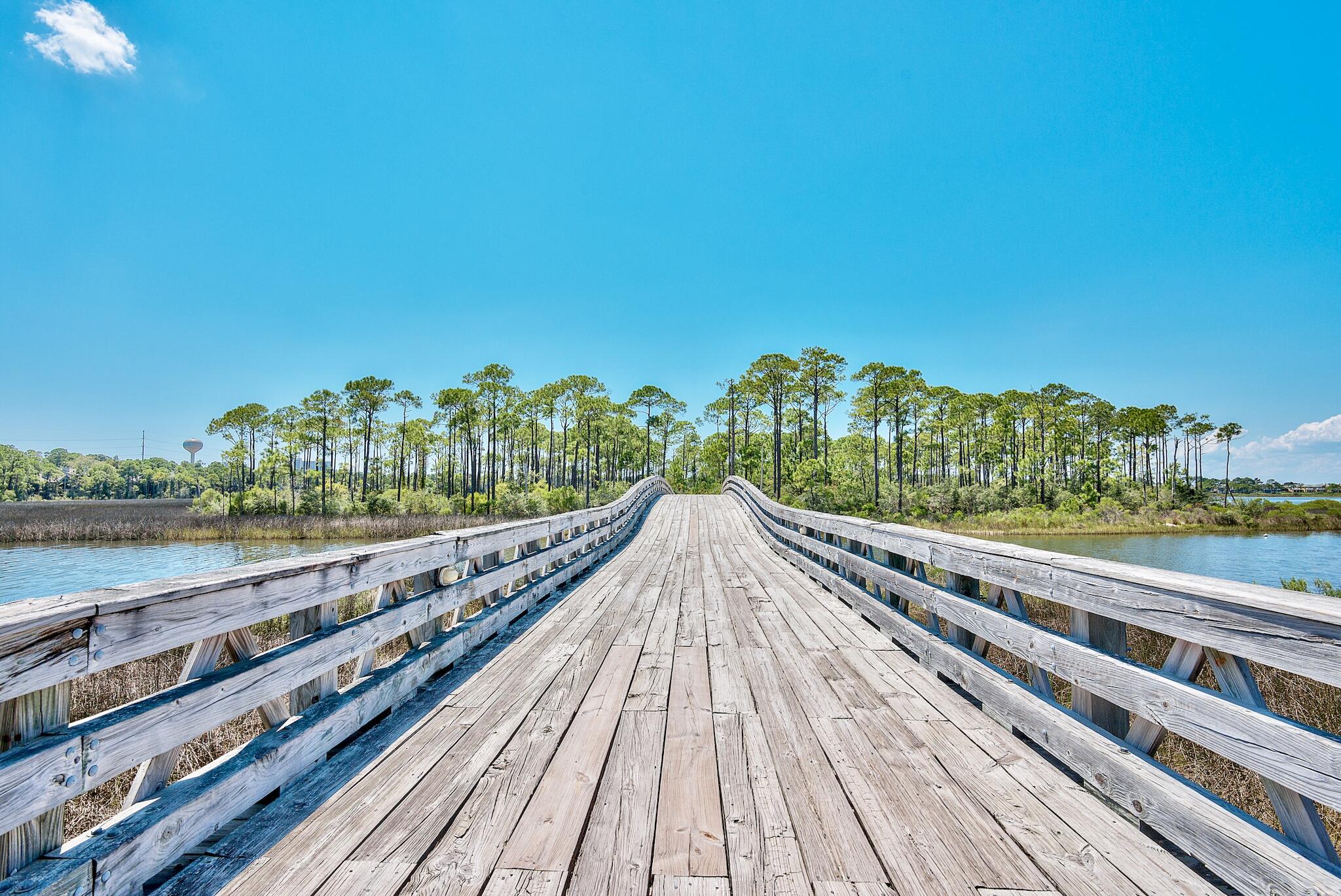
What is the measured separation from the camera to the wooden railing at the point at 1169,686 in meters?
1.53

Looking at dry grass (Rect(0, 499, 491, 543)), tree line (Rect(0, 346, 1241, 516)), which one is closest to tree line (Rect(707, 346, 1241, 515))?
tree line (Rect(0, 346, 1241, 516))

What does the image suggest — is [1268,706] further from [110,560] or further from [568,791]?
[110,560]

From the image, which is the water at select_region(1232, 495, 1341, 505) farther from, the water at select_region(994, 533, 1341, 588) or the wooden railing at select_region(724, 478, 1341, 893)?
the wooden railing at select_region(724, 478, 1341, 893)

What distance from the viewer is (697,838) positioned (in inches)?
77.5

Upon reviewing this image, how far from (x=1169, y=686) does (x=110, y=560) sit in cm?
3060

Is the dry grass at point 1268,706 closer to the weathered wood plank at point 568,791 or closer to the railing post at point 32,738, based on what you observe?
the weathered wood plank at point 568,791

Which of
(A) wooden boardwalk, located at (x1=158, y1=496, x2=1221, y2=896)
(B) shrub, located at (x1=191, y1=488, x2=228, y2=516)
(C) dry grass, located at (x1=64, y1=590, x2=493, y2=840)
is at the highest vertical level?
(A) wooden boardwalk, located at (x1=158, y1=496, x2=1221, y2=896)

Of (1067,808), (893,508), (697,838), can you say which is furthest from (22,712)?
(893,508)

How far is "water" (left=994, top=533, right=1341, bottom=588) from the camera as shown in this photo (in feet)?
59.1

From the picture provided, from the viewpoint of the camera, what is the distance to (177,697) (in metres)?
1.82

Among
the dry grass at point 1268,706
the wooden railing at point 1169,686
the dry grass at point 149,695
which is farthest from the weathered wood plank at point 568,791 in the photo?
the dry grass at point 1268,706

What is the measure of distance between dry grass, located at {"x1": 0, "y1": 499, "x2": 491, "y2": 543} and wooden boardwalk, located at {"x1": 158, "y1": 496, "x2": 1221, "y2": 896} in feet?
96.1

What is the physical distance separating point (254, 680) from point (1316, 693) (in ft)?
28.7

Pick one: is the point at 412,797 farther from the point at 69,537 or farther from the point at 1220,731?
the point at 69,537
